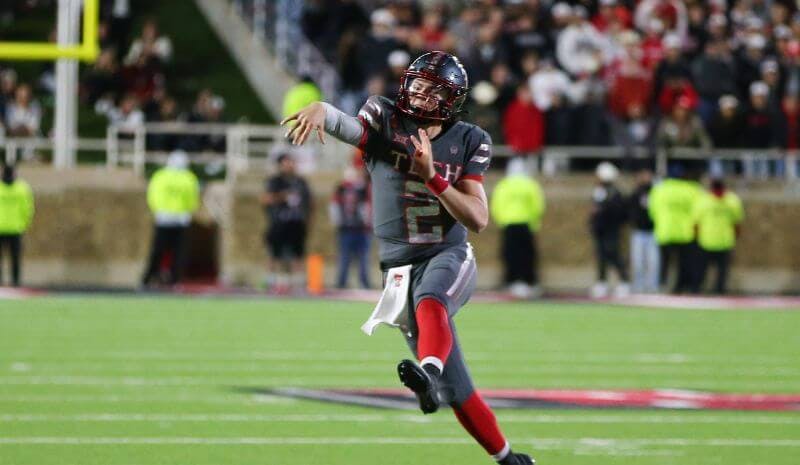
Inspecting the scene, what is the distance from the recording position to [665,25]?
2362 centimetres

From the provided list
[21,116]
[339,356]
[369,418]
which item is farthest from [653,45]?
[369,418]

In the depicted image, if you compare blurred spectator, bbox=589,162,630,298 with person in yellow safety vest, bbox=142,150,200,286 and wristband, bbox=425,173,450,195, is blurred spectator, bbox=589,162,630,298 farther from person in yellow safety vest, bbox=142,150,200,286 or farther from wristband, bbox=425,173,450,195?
wristband, bbox=425,173,450,195

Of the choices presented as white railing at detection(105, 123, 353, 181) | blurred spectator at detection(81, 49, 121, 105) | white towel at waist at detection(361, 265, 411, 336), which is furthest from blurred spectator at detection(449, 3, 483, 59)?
white towel at waist at detection(361, 265, 411, 336)

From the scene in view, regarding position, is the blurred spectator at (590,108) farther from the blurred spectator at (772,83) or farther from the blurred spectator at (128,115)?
the blurred spectator at (128,115)

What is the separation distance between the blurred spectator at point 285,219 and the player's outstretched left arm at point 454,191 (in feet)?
46.4

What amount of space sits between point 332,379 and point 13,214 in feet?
34.2

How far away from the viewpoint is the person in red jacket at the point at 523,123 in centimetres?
2144

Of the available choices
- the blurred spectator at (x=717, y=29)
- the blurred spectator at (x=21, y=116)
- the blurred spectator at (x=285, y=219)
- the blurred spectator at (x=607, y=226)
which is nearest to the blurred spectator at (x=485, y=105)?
the blurred spectator at (x=607, y=226)

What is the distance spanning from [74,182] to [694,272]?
25.3 ft

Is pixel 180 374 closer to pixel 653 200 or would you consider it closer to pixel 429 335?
pixel 429 335

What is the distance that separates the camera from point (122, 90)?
23625 mm

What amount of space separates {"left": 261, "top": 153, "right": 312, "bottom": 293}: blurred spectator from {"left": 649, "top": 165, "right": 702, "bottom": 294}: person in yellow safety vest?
4.21m

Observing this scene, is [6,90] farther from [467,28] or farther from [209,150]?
[467,28]

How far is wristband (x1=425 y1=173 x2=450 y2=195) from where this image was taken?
6625 mm
